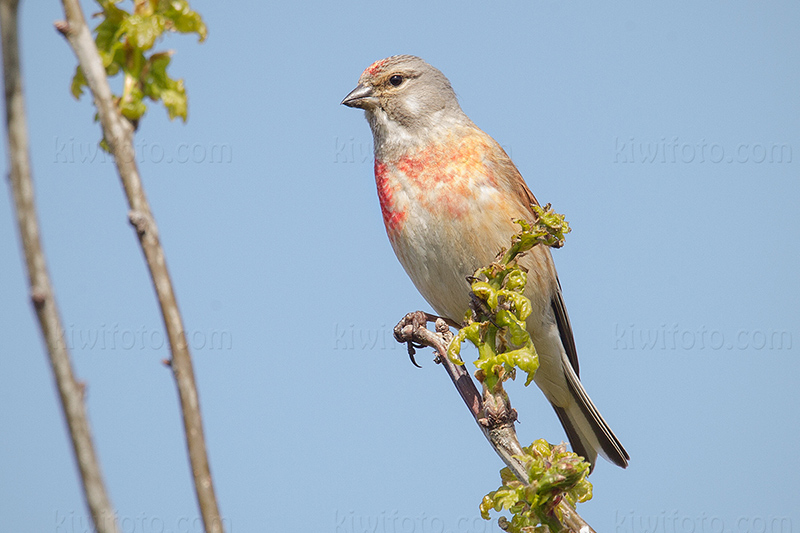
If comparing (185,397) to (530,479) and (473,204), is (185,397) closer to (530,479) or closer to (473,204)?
(530,479)

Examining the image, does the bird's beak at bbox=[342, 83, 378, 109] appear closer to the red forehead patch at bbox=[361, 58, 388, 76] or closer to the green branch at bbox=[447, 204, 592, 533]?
the red forehead patch at bbox=[361, 58, 388, 76]

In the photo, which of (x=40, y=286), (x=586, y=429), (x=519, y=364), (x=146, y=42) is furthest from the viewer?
(x=586, y=429)

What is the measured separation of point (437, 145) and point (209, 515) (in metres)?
4.32

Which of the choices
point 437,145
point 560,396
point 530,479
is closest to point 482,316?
point 530,479

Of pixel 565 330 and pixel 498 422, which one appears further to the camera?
pixel 565 330

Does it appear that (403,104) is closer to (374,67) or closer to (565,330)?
(374,67)

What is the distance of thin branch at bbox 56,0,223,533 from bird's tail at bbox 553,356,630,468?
14.5ft

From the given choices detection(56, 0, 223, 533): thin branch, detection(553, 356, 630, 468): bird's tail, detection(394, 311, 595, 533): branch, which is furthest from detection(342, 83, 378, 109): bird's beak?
detection(56, 0, 223, 533): thin branch

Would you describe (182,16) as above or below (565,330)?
above

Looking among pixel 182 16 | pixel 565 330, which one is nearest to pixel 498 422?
pixel 182 16

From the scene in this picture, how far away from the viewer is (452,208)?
504cm

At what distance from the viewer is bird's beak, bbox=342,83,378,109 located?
5613 mm

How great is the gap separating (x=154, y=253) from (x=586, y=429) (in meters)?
4.77

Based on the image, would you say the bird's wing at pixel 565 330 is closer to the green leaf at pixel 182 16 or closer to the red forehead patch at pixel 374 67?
the red forehead patch at pixel 374 67
